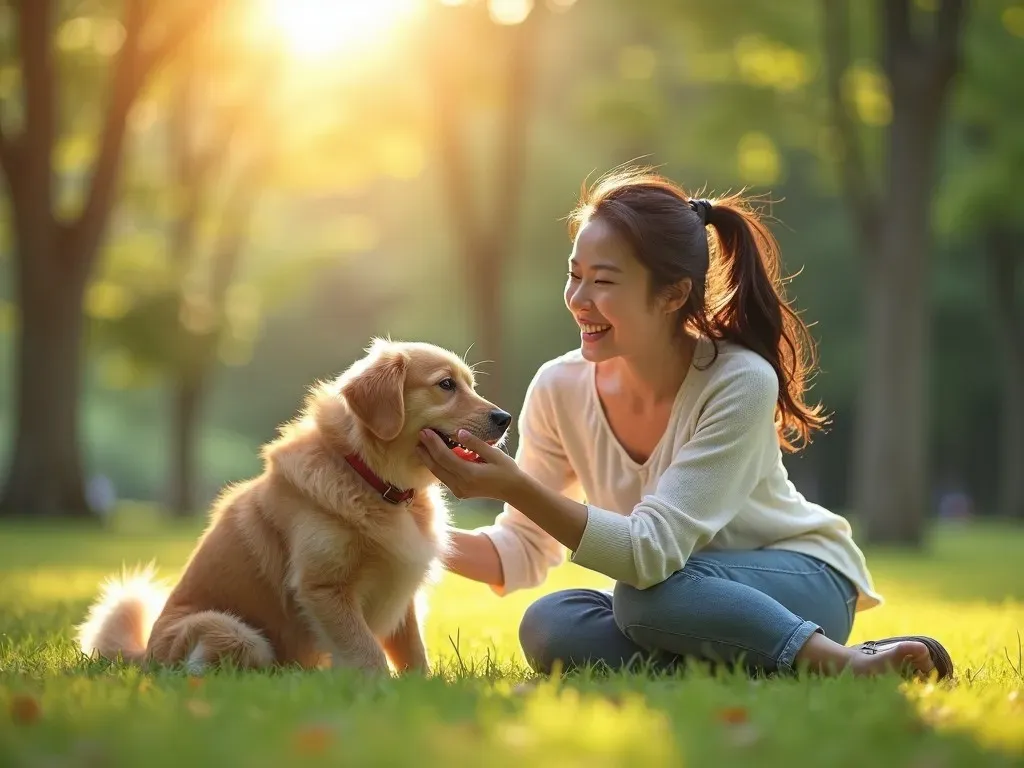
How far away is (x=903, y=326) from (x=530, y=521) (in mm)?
9239

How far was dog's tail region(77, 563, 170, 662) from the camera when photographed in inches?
160

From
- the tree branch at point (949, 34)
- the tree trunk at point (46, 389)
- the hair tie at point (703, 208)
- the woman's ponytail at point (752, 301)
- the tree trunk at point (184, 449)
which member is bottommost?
the tree trunk at point (184, 449)

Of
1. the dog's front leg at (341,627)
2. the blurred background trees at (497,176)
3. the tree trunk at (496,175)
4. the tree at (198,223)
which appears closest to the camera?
the dog's front leg at (341,627)

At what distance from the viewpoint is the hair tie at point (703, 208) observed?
4070mm

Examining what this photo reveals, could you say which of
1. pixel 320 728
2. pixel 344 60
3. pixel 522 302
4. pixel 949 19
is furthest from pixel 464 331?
pixel 320 728

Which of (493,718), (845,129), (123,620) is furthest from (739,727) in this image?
(845,129)

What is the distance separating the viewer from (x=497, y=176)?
56.4ft

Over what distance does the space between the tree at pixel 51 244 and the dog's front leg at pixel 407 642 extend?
10.9 metres

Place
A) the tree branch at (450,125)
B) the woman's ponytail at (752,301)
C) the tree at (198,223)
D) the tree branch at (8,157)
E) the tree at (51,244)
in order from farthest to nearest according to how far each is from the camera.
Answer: the tree at (198,223) → the tree branch at (450,125) → the tree branch at (8,157) → the tree at (51,244) → the woman's ponytail at (752,301)

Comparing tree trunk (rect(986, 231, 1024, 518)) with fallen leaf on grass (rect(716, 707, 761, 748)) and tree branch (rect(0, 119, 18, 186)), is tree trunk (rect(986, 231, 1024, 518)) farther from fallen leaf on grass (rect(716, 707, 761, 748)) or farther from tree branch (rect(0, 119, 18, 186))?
fallen leaf on grass (rect(716, 707, 761, 748))

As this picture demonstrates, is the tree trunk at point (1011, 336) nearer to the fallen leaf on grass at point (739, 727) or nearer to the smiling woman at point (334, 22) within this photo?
the smiling woman at point (334, 22)

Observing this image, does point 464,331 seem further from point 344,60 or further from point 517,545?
point 517,545

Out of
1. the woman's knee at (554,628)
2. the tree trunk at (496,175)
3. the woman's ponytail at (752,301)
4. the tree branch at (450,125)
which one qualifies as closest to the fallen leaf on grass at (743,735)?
the woman's knee at (554,628)

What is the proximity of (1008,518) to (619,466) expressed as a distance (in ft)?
63.5
